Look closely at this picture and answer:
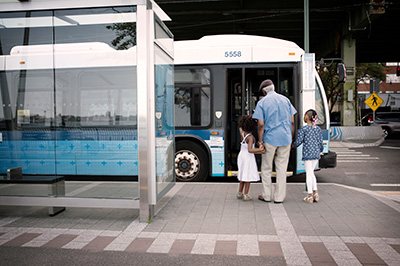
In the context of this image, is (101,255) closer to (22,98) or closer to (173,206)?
(173,206)

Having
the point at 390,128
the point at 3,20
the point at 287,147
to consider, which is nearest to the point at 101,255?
the point at 287,147

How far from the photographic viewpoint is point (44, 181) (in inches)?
237

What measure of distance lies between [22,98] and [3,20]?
1.36m

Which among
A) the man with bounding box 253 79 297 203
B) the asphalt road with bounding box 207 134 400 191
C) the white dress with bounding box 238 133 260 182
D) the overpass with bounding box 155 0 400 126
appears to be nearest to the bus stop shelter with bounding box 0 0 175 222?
the white dress with bounding box 238 133 260 182

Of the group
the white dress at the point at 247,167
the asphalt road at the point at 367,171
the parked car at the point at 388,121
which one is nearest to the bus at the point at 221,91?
the asphalt road at the point at 367,171

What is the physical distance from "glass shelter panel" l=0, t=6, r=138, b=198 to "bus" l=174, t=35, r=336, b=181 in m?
2.10

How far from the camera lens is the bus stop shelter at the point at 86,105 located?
5.48m

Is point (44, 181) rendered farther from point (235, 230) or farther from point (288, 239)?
point (288, 239)

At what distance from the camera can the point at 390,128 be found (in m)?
25.2

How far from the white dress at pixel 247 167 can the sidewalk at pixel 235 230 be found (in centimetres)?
43

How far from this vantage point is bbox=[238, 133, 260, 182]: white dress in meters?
6.55

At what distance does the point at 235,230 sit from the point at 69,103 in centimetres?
438

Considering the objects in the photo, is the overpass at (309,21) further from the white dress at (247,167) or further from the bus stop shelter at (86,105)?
the white dress at (247,167)

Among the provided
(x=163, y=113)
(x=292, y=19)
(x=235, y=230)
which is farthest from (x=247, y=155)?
(x=292, y=19)
